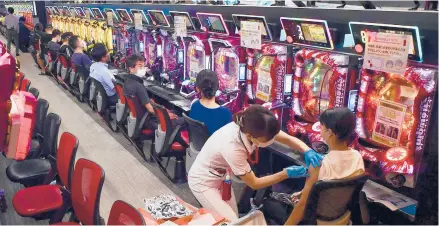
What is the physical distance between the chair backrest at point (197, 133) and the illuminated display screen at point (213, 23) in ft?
3.99

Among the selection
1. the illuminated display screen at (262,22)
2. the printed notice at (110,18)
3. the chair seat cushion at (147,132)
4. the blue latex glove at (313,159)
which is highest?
the illuminated display screen at (262,22)

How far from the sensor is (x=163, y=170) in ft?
13.5

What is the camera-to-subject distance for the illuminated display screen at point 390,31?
7.19 ft

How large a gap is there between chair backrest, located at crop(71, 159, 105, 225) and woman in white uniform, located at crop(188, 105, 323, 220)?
61 centimetres

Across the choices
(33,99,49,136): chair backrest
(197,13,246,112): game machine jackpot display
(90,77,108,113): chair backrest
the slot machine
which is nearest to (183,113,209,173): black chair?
the slot machine

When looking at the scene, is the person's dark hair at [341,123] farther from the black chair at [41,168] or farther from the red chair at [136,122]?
the red chair at [136,122]

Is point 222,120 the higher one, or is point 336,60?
point 336,60

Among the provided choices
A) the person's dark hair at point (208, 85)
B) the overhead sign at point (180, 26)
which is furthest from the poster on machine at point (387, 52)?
the overhead sign at point (180, 26)

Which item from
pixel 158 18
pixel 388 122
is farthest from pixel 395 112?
pixel 158 18

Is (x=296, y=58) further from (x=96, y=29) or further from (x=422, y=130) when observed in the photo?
(x=96, y=29)

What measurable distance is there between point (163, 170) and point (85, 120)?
7.79 feet

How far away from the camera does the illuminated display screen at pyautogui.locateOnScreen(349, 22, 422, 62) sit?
2191mm

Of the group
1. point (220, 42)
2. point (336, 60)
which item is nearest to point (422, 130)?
point (336, 60)

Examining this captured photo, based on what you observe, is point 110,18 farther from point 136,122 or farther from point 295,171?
point 295,171
